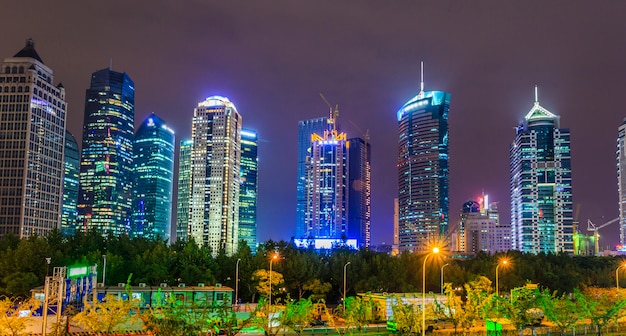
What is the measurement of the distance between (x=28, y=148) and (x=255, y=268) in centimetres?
6928

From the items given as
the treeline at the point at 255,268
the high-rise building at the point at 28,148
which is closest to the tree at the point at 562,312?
the treeline at the point at 255,268

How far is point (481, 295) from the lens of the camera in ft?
158

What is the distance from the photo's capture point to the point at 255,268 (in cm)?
7044

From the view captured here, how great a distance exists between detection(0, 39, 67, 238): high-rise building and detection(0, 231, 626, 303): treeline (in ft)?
137

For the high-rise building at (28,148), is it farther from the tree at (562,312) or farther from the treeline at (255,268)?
the tree at (562,312)

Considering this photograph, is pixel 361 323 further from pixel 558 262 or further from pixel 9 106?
pixel 9 106

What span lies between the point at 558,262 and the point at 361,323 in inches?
2454

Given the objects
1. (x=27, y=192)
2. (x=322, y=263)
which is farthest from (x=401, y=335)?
(x=27, y=192)

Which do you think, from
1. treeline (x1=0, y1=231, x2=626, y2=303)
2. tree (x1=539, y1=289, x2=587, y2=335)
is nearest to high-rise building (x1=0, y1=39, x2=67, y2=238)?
treeline (x1=0, y1=231, x2=626, y2=303)

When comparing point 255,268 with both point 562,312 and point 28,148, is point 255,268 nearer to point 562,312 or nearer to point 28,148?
point 562,312

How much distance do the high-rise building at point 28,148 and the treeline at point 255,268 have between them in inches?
1650

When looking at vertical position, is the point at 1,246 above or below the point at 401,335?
above

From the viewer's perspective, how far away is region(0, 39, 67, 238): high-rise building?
114375mm

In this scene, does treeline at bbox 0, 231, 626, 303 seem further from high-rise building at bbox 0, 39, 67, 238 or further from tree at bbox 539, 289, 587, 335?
high-rise building at bbox 0, 39, 67, 238
